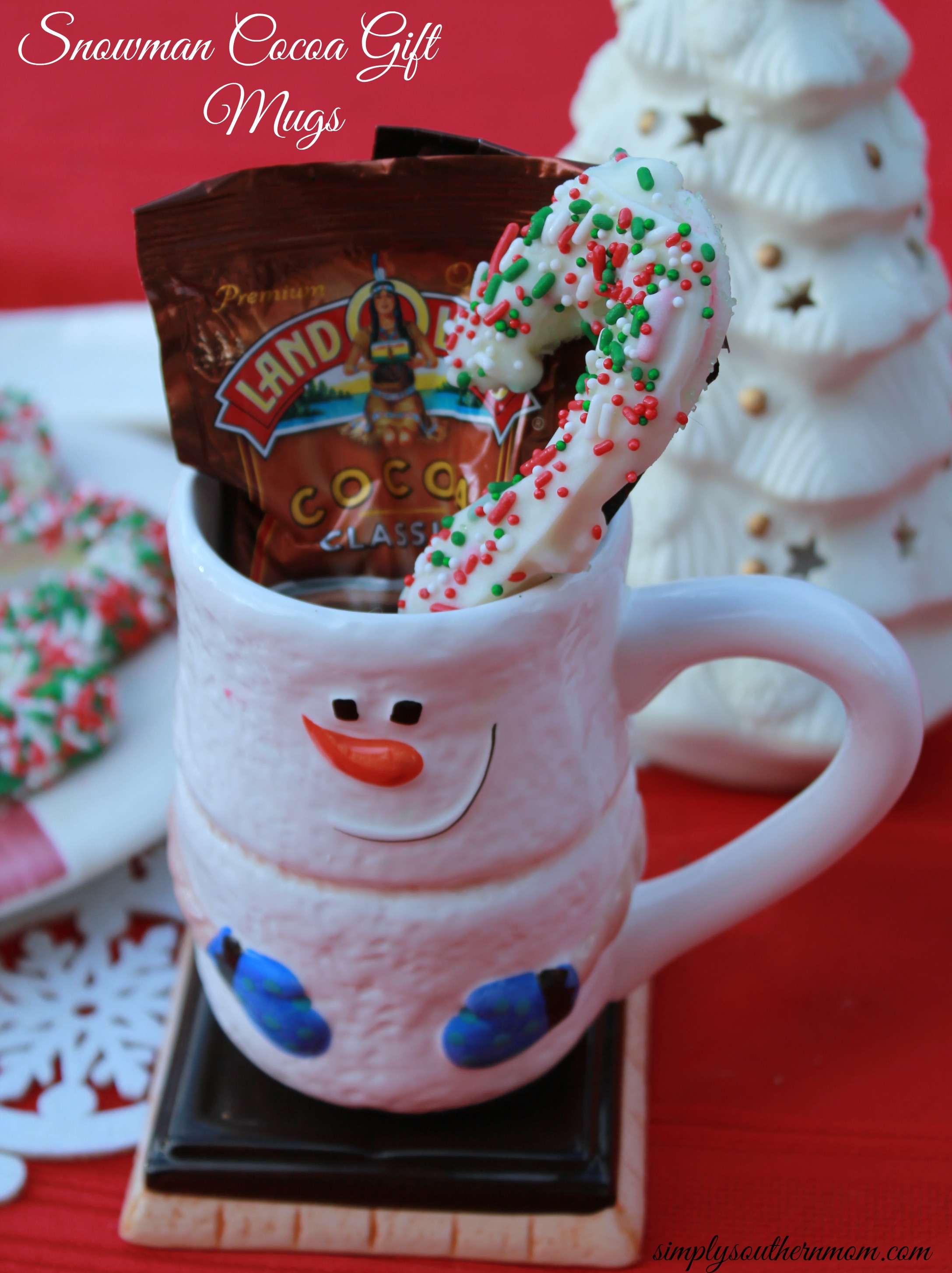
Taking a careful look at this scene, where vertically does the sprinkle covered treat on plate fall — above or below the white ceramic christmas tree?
below

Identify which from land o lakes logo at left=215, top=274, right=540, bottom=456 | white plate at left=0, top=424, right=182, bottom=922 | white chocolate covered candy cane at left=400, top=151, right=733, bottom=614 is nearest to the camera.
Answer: white chocolate covered candy cane at left=400, top=151, right=733, bottom=614

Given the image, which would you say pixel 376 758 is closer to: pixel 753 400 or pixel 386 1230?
pixel 386 1230

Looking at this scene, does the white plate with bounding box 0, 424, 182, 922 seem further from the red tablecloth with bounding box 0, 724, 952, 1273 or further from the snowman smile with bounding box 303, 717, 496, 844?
the snowman smile with bounding box 303, 717, 496, 844

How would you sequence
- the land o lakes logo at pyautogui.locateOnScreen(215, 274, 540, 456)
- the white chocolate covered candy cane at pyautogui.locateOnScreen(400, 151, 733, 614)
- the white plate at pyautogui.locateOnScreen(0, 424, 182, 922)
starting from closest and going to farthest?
the white chocolate covered candy cane at pyautogui.locateOnScreen(400, 151, 733, 614) < the land o lakes logo at pyautogui.locateOnScreen(215, 274, 540, 456) < the white plate at pyautogui.locateOnScreen(0, 424, 182, 922)

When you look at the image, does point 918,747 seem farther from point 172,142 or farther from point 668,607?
point 172,142

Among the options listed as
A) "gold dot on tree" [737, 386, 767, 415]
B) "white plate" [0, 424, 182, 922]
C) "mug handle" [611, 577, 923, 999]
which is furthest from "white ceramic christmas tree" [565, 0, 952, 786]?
"white plate" [0, 424, 182, 922]

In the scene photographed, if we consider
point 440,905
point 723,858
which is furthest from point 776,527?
point 440,905
